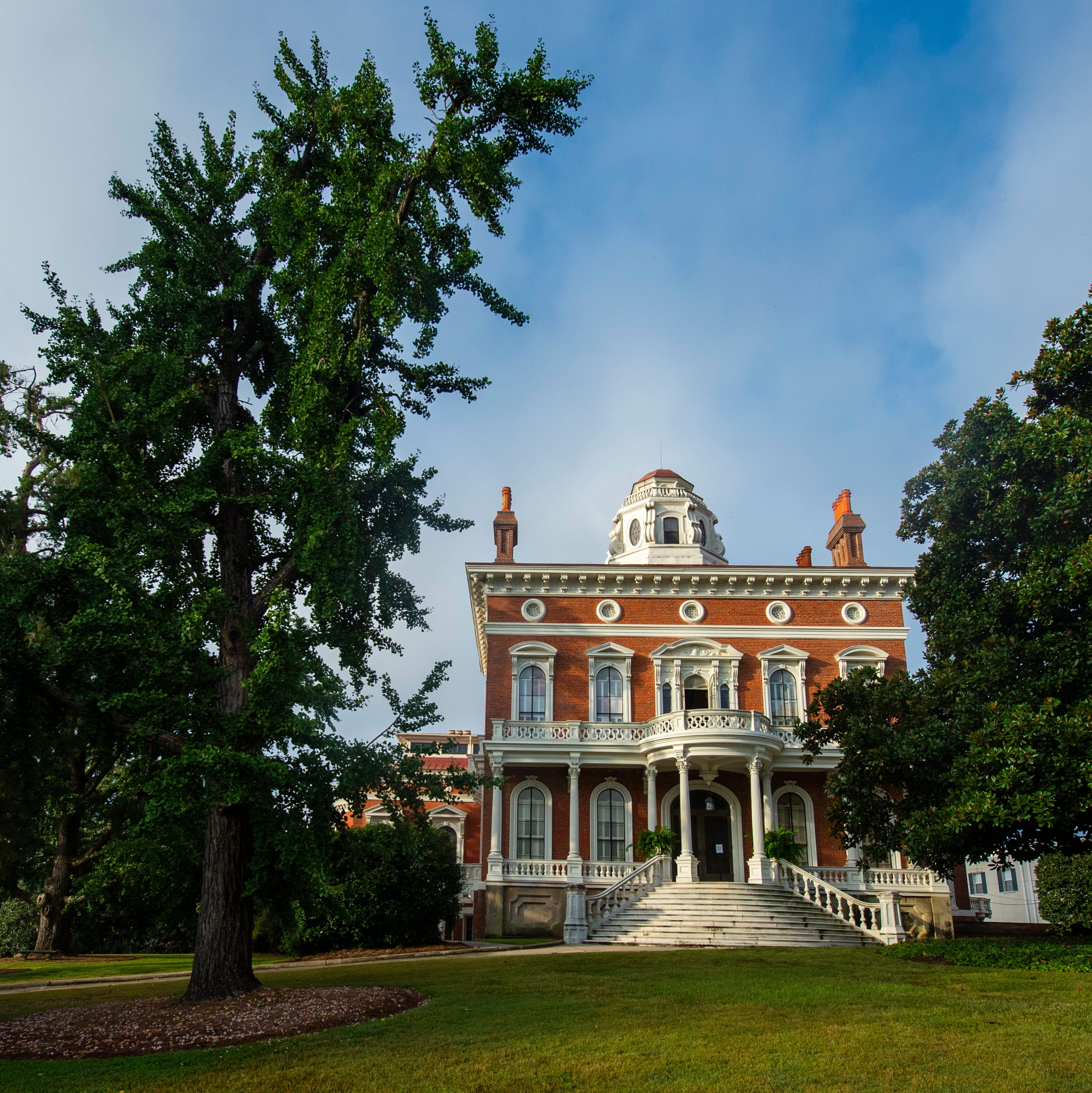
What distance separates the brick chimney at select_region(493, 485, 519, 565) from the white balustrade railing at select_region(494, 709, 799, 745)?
600 centimetres

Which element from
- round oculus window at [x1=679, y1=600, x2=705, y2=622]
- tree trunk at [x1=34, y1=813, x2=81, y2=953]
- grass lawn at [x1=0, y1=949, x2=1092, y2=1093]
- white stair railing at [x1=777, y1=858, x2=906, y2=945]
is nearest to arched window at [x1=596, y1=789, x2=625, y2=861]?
white stair railing at [x1=777, y1=858, x2=906, y2=945]

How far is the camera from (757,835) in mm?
24594

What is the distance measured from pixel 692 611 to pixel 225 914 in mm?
20585

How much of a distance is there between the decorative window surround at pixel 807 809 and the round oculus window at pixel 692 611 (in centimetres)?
575

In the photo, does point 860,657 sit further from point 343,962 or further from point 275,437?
point 275,437

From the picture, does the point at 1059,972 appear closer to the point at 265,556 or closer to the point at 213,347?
the point at 265,556

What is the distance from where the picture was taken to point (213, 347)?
13.8 m

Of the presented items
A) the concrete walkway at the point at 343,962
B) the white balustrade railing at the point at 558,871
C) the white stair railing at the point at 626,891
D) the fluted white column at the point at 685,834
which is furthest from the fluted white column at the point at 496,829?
the fluted white column at the point at 685,834

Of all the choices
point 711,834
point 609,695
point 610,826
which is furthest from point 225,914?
point 711,834

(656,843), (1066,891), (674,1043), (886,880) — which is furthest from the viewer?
(886,880)

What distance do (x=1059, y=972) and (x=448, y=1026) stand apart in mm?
8654

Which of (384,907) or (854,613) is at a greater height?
(854,613)

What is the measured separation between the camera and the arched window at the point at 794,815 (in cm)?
2744

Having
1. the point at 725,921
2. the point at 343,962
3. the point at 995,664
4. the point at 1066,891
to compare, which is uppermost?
the point at 995,664
